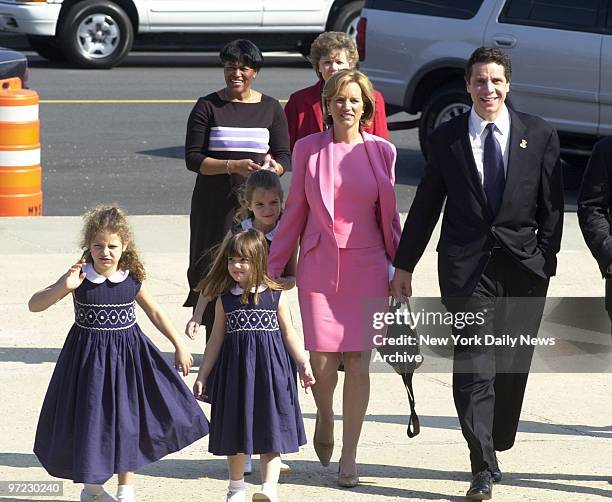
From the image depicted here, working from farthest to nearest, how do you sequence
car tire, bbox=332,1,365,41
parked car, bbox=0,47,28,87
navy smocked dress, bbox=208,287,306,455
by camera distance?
car tire, bbox=332,1,365,41 < parked car, bbox=0,47,28,87 < navy smocked dress, bbox=208,287,306,455

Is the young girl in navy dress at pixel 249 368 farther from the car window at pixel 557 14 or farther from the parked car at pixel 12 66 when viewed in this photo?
the car window at pixel 557 14

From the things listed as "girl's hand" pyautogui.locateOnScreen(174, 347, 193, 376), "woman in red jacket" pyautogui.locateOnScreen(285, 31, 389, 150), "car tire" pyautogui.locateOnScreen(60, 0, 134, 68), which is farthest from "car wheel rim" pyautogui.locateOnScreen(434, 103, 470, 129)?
"car tire" pyautogui.locateOnScreen(60, 0, 134, 68)

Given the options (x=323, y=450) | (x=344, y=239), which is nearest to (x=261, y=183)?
(x=344, y=239)

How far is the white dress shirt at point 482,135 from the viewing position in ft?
18.9

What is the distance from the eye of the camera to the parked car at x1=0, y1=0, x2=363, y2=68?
62.7 feet

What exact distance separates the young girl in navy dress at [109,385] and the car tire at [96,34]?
1434cm

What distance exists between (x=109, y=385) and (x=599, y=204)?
206 centimetres

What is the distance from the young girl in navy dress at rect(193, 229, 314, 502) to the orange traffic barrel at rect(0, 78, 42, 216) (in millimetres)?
5986

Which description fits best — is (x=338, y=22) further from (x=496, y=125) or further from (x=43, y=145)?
(x=496, y=125)

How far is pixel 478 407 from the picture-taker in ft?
18.8

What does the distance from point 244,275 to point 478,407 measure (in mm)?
1064

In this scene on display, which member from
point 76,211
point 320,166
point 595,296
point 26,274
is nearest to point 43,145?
point 76,211

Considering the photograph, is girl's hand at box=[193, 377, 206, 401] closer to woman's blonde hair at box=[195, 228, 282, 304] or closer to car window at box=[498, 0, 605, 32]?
woman's blonde hair at box=[195, 228, 282, 304]

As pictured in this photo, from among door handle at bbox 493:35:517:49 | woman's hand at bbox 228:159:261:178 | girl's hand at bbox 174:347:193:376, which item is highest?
door handle at bbox 493:35:517:49
